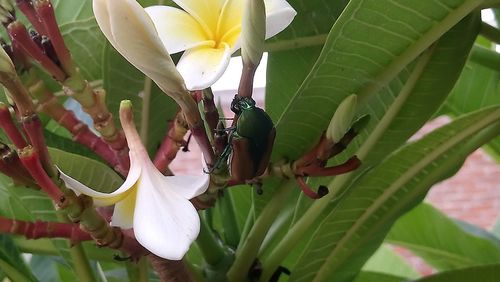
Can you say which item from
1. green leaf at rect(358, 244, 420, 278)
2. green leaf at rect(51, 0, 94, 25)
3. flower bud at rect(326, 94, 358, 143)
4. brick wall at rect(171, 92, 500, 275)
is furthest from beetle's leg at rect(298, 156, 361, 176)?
brick wall at rect(171, 92, 500, 275)

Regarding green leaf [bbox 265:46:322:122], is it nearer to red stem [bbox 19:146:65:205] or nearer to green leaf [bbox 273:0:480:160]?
green leaf [bbox 273:0:480:160]

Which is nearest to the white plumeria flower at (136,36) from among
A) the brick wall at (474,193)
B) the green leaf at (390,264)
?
the green leaf at (390,264)

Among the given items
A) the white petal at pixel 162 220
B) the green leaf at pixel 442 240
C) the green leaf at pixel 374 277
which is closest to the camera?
the white petal at pixel 162 220

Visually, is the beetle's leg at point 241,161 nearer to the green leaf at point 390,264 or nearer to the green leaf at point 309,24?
the green leaf at point 309,24

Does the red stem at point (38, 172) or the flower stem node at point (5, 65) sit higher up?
the flower stem node at point (5, 65)

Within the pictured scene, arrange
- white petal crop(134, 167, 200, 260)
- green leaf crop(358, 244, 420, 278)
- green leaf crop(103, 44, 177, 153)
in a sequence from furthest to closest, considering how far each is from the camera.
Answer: green leaf crop(358, 244, 420, 278) → green leaf crop(103, 44, 177, 153) → white petal crop(134, 167, 200, 260)

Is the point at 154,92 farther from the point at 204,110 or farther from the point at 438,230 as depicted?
the point at 438,230
